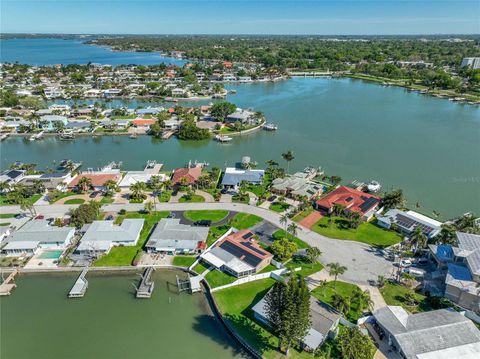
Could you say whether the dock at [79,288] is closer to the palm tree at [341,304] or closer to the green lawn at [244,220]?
the green lawn at [244,220]

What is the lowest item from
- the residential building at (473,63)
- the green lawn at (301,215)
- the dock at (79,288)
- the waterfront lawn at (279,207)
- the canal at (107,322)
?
the canal at (107,322)

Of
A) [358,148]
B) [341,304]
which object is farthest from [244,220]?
[358,148]

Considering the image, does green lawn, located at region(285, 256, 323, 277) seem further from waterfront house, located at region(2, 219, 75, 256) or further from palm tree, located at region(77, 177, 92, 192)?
palm tree, located at region(77, 177, 92, 192)

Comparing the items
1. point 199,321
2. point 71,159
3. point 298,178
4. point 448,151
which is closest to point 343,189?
point 298,178

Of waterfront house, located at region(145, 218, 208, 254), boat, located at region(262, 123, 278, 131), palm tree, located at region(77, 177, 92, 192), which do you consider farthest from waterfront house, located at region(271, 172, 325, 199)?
boat, located at region(262, 123, 278, 131)

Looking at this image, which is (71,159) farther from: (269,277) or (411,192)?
(411,192)

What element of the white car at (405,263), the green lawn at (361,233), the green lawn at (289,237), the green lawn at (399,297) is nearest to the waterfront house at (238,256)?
the green lawn at (289,237)
